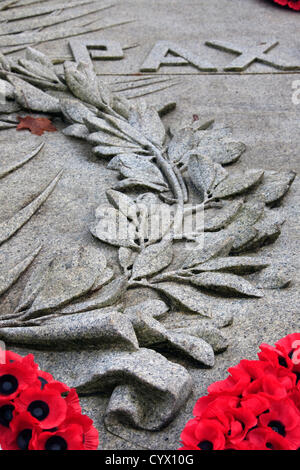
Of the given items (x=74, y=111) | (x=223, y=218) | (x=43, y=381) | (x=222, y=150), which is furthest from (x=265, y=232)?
(x=74, y=111)

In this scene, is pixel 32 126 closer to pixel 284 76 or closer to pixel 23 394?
pixel 284 76

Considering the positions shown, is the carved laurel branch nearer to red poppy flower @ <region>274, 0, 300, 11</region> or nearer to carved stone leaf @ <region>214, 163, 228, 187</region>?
carved stone leaf @ <region>214, 163, 228, 187</region>

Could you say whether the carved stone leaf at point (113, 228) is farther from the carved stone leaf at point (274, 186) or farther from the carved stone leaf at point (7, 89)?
the carved stone leaf at point (7, 89)

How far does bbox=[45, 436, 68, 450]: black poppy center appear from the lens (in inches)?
47.4

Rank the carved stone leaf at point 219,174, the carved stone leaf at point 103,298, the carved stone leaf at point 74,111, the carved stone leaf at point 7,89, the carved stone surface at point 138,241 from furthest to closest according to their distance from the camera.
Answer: the carved stone leaf at point 7,89
the carved stone leaf at point 74,111
the carved stone leaf at point 219,174
the carved stone leaf at point 103,298
the carved stone surface at point 138,241

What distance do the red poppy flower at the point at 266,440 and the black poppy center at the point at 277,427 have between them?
40 mm

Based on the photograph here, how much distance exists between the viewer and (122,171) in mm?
2473

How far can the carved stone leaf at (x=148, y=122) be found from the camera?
275 cm

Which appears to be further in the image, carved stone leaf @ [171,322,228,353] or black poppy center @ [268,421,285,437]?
carved stone leaf @ [171,322,228,353]

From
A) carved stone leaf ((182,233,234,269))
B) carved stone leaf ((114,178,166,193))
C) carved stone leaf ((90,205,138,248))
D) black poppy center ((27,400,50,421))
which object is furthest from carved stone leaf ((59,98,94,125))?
black poppy center ((27,400,50,421))

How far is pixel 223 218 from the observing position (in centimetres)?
215

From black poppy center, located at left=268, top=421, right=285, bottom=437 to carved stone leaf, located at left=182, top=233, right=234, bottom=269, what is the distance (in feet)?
2.54

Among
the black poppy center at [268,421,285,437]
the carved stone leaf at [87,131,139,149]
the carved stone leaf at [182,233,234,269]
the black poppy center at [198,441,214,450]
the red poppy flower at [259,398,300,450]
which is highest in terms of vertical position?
the red poppy flower at [259,398,300,450]

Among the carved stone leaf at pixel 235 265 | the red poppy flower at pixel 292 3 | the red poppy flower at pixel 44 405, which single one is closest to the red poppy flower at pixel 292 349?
the carved stone leaf at pixel 235 265
